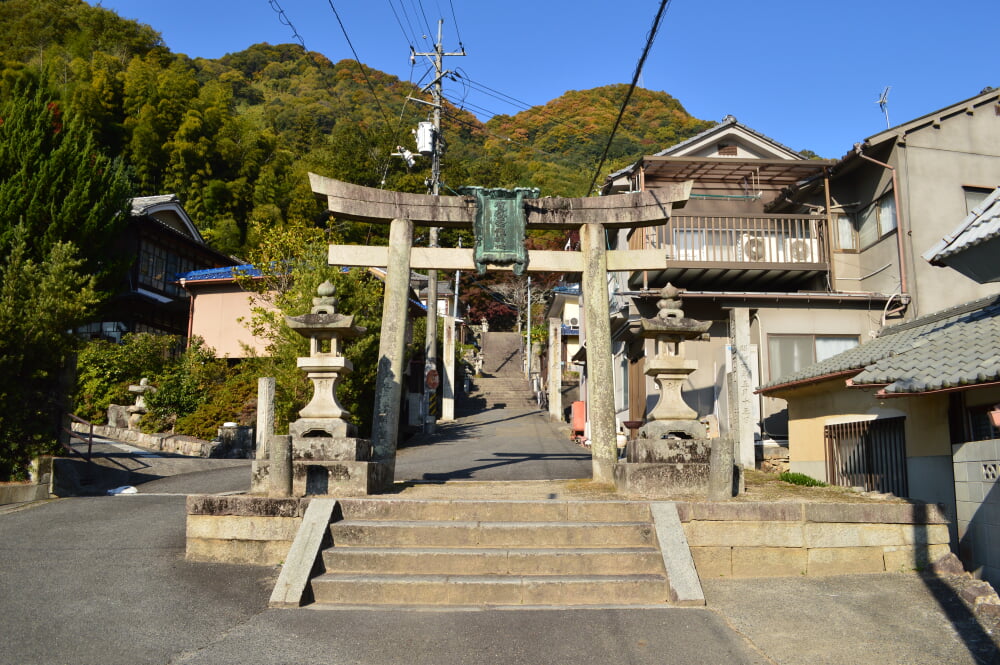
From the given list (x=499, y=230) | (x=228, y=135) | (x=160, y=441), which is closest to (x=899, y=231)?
(x=499, y=230)

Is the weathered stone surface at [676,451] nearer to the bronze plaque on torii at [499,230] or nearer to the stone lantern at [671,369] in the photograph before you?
the stone lantern at [671,369]

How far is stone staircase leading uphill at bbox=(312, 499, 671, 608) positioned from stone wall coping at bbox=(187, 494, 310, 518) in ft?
1.61

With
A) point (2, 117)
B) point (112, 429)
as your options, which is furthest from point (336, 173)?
point (112, 429)

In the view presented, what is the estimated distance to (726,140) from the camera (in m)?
19.8

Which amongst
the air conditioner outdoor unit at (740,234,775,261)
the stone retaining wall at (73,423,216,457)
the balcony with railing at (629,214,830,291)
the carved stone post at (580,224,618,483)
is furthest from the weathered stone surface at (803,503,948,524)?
the stone retaining wall at (73,423,216,457)

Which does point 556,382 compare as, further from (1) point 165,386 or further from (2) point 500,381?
(1) point 165,386

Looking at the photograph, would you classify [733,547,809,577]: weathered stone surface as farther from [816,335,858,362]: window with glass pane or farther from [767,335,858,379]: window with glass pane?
[816,335,858,362]: window with glass pane

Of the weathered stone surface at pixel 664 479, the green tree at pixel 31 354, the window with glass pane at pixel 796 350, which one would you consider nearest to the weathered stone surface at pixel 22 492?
the green tree at pixel 31 354

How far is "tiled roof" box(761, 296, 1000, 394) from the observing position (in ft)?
26.0

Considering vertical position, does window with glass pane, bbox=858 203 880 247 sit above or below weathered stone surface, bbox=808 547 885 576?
above

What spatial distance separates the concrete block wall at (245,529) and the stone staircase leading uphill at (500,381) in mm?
25875

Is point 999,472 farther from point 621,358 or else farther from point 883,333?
point 621,358

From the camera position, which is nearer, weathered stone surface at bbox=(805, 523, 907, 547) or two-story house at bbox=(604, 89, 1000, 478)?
weathered stone surface at bbox=(805, 523, 907, 547)

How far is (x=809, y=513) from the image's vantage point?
24.2 feet
